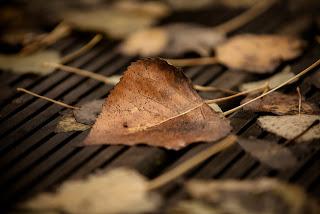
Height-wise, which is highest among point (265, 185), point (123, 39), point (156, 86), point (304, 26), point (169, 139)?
point (123, 39)

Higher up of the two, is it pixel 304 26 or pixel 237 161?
pixel 304 26

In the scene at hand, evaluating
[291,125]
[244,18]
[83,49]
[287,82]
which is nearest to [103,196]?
[291,125]

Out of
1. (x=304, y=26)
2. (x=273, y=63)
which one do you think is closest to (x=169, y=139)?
(x=273, y=63)

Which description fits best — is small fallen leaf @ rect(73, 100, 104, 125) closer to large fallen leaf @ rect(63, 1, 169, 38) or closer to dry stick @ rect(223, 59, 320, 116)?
dry stick @ rect(223, 59, 320, 116)

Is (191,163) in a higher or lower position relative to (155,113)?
lower

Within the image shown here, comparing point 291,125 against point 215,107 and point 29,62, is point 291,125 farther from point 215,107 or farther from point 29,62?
point 29,62

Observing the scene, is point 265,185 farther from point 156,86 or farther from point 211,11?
point 211,11

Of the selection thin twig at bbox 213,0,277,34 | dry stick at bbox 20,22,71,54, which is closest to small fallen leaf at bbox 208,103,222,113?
thin twig at bbox 213,0,277,34

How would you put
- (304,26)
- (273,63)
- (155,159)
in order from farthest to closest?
(304,26)
(273,63)
(155,159)
